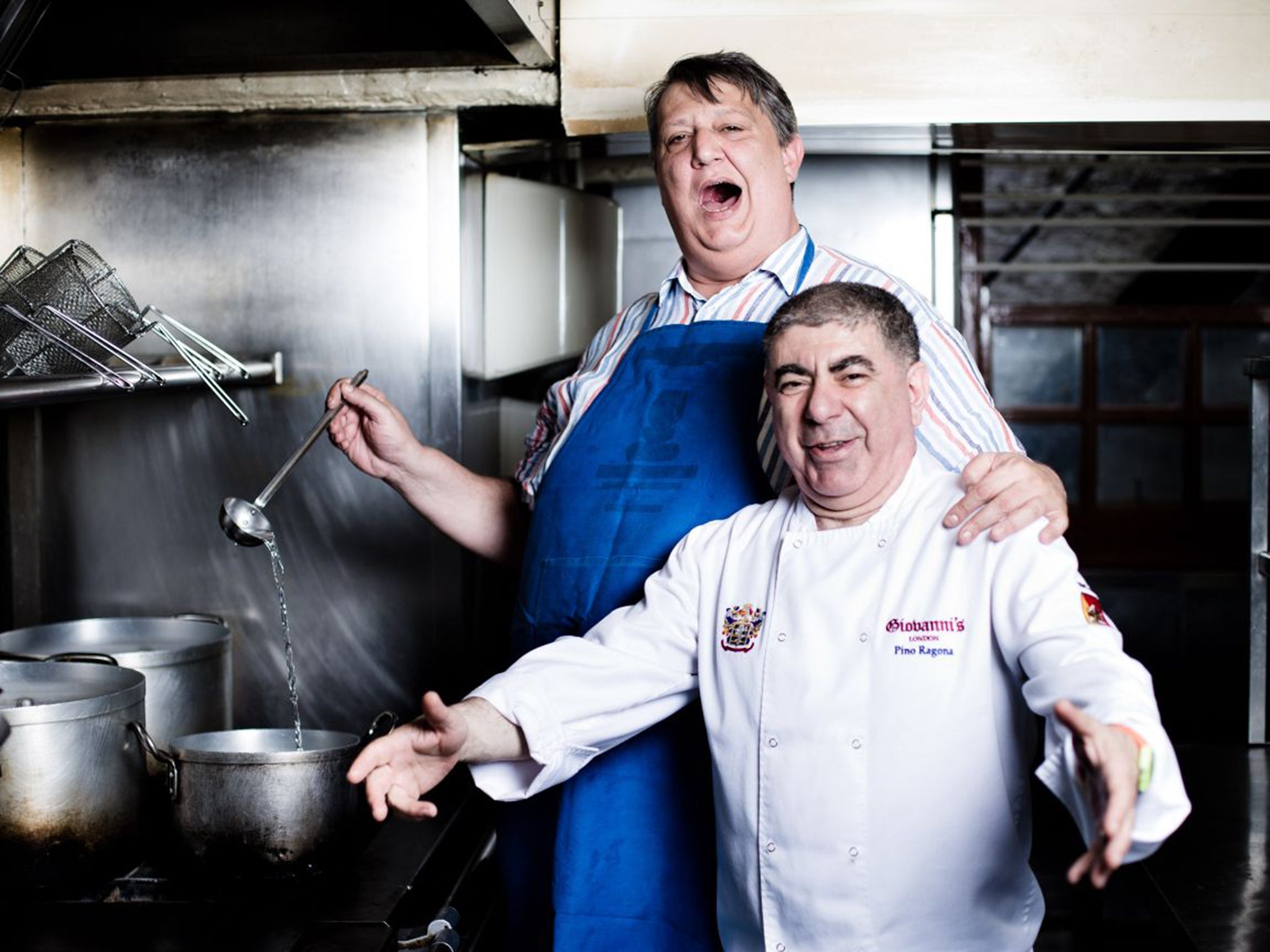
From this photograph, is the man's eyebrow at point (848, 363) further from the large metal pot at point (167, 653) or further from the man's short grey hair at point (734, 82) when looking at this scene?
the large metal pot at point (167, 653)

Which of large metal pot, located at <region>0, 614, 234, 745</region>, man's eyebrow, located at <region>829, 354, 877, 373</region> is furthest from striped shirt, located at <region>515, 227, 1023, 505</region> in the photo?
large metal pot, located at <region>0, 614, 234, 745</region>

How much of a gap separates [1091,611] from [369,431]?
105cm

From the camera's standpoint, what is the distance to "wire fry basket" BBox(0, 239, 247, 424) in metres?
1.71

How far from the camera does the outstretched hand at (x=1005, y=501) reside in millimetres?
1335

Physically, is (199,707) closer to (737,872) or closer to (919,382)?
(737,872)

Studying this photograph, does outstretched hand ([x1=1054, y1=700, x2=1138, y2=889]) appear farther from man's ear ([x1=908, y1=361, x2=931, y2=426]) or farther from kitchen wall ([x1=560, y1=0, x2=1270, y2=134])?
kitchen wall ([x1=560, y1=0, x2=1270, y2=134])

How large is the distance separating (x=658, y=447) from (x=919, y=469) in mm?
360

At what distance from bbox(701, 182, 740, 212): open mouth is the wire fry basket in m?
0.72

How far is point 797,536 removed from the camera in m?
1.45

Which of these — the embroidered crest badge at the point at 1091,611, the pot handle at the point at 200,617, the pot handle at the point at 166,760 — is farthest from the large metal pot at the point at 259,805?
the embroidered crest badge at the point at 1091,611

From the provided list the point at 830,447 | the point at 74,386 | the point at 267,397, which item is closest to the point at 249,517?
the point at 74,386

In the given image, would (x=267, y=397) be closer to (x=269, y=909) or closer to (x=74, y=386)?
(x=74, y=386)

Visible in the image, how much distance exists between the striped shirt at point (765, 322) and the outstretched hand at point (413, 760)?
0.56m

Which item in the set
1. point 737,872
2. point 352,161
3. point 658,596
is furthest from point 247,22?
point 737,872
